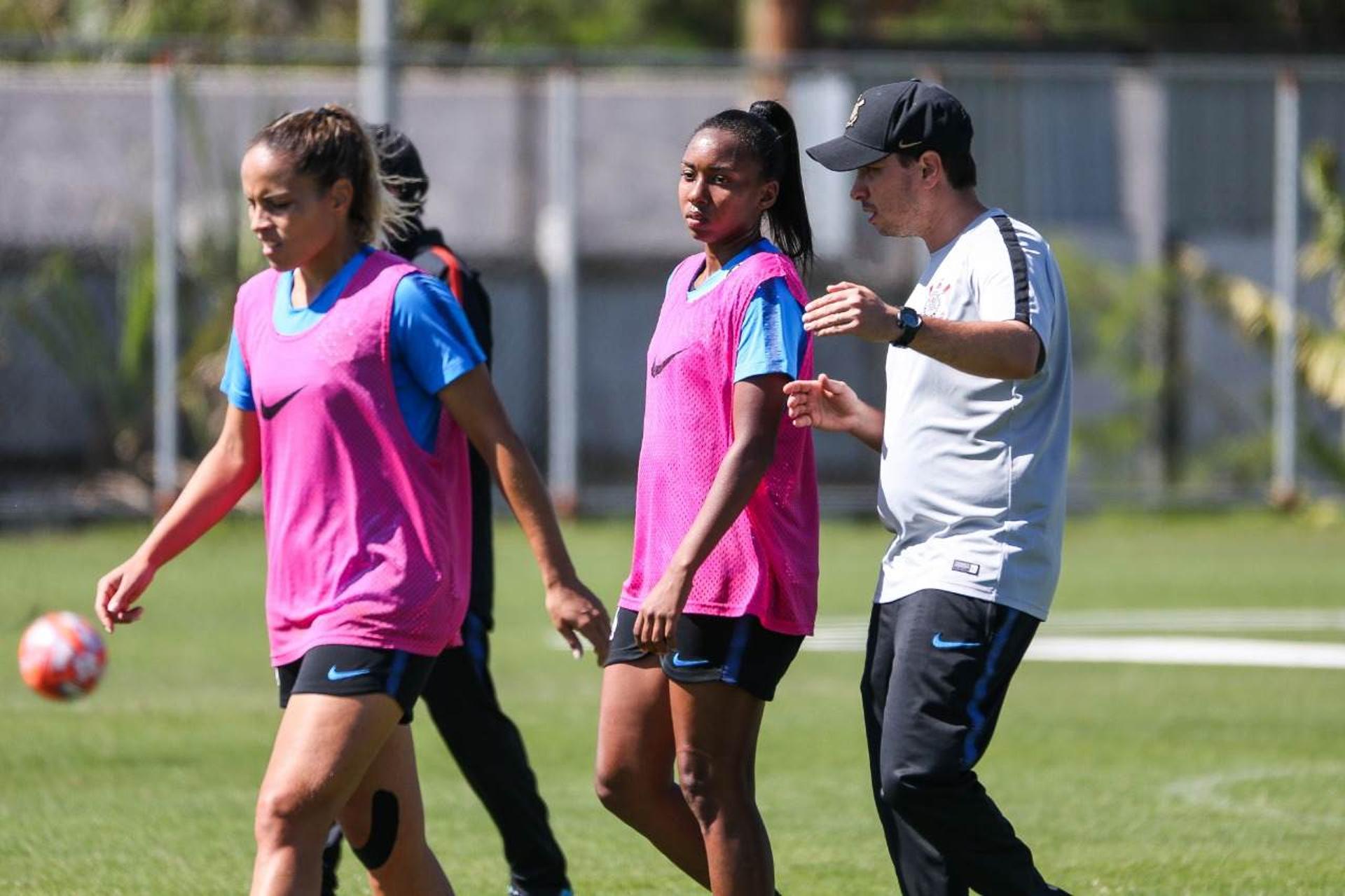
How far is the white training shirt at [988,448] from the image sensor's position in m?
4.89

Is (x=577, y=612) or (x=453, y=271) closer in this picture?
(x=577, y=612)

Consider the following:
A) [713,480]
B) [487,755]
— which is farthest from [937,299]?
[487,755]

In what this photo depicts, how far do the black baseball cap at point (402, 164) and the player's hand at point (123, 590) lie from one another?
1.72m

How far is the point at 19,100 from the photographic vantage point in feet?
59.4

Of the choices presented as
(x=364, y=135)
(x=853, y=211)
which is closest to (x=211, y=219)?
(x=853, y=211)

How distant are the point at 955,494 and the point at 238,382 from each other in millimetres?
1729

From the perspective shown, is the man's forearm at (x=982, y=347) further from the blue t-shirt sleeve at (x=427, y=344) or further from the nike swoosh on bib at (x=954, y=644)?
the blue t-shirt sleeve at (x=427, y=344)

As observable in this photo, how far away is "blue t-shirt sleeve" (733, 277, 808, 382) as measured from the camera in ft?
16.3

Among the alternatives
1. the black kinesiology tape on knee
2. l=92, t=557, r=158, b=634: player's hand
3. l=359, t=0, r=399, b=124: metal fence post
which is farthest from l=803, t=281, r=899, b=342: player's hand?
l=359, t=0, r=399, b=124: metal fence post

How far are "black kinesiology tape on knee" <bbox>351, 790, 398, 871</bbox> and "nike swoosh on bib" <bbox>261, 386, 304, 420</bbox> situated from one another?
0.91 metres

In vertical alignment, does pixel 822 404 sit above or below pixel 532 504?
above

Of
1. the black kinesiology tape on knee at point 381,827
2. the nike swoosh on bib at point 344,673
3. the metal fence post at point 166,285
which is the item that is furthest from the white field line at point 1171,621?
the nike swoosh on bib at point 344,673

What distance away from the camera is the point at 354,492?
4.69m

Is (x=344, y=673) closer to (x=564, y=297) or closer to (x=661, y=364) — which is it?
(x=661, y=364)
